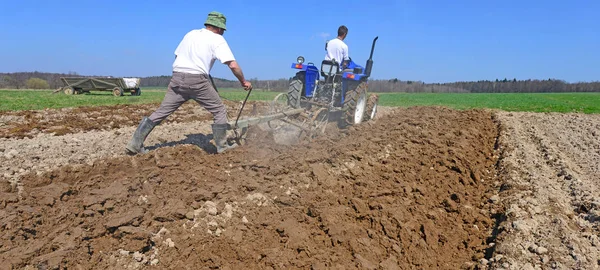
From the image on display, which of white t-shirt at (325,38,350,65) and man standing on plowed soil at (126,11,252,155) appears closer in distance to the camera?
man standing on plowed soil at (126,11,252,155)

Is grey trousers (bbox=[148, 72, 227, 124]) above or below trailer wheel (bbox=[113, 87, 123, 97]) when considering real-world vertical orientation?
above

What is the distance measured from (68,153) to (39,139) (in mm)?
1868

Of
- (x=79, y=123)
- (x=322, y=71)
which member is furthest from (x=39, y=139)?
(x=322, y=71)

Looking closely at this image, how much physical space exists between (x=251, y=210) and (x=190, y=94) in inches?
92.9

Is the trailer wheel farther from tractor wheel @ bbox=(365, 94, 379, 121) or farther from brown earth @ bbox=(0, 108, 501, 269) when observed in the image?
brown earth @ bbox=(0, 108, 501, 269)

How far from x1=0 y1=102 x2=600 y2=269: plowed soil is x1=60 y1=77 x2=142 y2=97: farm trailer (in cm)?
2094

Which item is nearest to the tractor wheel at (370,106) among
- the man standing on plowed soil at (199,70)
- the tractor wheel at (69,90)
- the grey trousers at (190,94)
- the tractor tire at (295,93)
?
the tractor tire at (295,93)

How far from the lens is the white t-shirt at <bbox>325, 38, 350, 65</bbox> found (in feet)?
25.5

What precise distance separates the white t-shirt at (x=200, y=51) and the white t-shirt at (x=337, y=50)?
9.93 ft

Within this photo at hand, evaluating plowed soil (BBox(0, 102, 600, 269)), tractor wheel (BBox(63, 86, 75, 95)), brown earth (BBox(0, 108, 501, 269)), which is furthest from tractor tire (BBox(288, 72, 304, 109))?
tractor wheel (BBox(63, 86, 75, 95))

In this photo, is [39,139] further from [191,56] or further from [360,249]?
[360,249]

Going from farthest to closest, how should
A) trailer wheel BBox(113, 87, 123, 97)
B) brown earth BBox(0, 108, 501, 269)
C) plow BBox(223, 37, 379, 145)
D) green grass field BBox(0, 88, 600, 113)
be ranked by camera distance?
trailer wheel BBox(113, 87, 123, 97)
green grass field BBox(0, 88, 600, 113)
plow BBox(223, 37, 379, 145)
brown earth BBox(0, 108, 501, 269)

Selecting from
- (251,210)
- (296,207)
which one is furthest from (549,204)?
(251,210)

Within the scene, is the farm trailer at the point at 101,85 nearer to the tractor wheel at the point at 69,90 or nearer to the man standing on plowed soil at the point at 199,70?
the tractor wheel at the point at 69,90
